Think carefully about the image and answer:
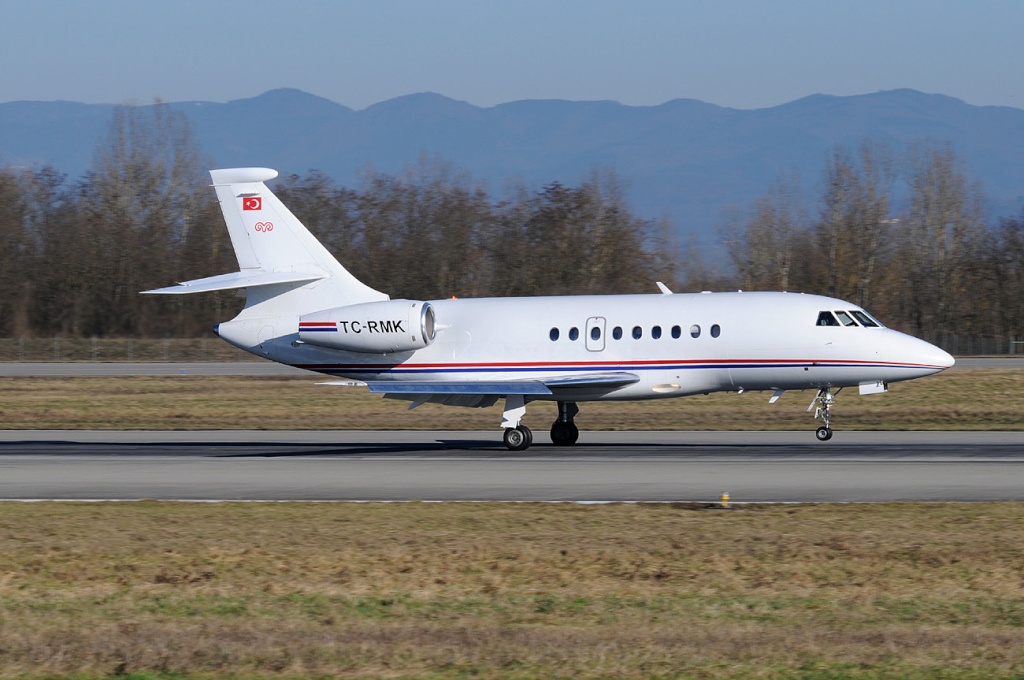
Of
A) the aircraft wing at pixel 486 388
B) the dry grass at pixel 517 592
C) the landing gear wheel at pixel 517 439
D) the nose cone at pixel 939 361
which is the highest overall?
the nose cone at pixel 939 361

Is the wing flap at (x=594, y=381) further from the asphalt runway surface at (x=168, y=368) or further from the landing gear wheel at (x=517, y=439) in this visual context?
the asphalt runway surface at (x=168, y=368)

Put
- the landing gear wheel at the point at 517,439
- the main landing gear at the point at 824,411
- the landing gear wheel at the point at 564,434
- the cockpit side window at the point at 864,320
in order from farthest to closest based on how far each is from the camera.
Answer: the landing gear wheel at the point at 564,434 → the main landing gear at the point at 824,411 → the landing gear wheel at the point at 517,439 → the cockpit side window at the point at 864,320

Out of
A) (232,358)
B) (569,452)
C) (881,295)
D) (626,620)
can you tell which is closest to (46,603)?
(626,620)

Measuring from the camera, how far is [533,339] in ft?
94.6

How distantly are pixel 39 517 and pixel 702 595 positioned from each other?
9.45 metres

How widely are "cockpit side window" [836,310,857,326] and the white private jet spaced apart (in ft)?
0.09

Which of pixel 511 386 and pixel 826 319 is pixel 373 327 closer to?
pixel 511 386

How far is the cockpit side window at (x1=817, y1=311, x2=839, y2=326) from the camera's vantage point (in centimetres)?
2741

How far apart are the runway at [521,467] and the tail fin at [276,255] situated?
3.45 m

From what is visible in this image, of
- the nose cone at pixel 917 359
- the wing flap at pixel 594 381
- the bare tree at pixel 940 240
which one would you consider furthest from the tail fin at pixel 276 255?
the bare tree at pixel 940 240

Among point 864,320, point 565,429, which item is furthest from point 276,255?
point 864,320

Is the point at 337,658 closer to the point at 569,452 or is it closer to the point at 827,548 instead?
the point at 827,548

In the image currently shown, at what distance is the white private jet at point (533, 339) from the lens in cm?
2730

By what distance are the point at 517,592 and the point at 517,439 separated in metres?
15.7
